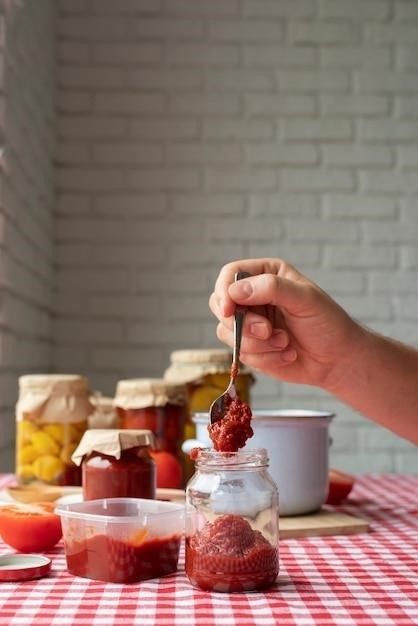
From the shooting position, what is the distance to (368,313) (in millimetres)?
3014

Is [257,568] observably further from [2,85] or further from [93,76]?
[93,76]

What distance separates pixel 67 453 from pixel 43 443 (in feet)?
0.14

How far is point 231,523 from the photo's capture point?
0.90m

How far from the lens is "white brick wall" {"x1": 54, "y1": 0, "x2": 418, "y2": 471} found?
9.77 feet

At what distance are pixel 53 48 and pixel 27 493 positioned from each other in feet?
6.36

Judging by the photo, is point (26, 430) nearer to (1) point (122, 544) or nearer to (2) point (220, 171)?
(1) point (122, 544)

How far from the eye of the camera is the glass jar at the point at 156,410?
1533 mm

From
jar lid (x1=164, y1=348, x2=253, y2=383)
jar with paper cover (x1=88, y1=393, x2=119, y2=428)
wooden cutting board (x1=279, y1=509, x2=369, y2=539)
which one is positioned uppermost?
jar lid (x1=164, y1=348, x2=253, y2=383)

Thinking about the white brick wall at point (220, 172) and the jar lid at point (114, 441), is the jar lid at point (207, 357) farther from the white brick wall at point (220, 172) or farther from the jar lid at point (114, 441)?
the white brick wall at point (220, 172)

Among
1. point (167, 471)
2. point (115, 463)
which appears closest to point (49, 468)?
point (167, 471)

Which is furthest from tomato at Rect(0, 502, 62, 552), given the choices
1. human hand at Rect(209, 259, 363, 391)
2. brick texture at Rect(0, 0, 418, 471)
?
brick texture at Rect(0, 0, 418, 471)

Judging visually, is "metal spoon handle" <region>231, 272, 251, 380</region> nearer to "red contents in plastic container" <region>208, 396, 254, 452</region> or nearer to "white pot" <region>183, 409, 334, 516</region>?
"red contents in plastic container" <region>208, 396, 254, 452</region>

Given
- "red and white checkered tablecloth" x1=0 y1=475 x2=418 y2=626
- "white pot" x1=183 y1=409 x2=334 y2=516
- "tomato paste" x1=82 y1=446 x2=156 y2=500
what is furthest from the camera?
"white pot" x1=183 y1=409 x2=334 y2=516

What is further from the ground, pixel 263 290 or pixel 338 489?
pixel 263 290
